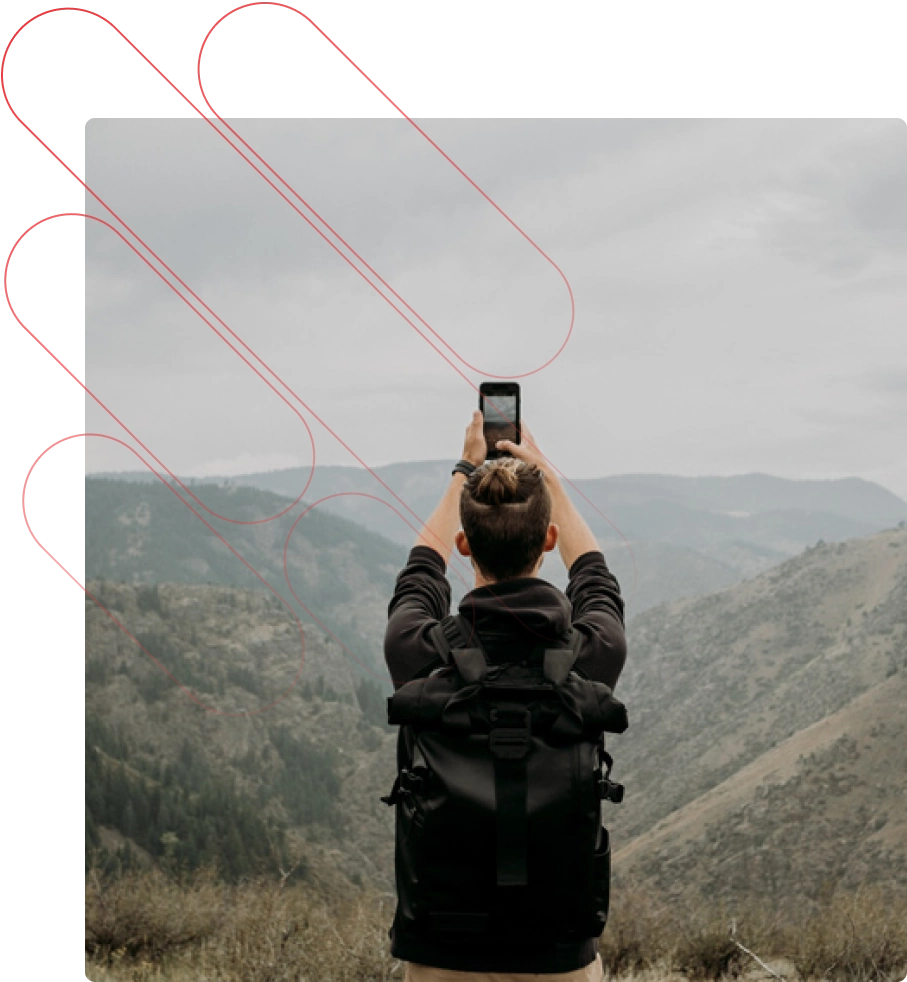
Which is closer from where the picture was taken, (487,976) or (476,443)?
(487,976)

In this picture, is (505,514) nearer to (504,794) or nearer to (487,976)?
(504,794)

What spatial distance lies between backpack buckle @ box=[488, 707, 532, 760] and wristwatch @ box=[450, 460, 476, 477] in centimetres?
63

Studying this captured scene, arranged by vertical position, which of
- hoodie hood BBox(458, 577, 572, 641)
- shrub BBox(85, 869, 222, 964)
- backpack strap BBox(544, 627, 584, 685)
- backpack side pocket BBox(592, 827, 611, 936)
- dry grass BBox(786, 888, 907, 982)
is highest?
hoodie hood BBox(458, 577, 572, 641)

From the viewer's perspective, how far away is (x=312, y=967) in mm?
5969

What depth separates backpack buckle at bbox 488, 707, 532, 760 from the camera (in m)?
Answer: 1.73

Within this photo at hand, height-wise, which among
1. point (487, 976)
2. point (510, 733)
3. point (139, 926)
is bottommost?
point (139, 926)

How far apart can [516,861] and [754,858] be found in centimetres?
2076

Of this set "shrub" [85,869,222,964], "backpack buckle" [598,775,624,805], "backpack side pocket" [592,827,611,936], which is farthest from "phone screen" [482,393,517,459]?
"shrub" [85,869,222,964]

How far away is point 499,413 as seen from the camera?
2.33 meters

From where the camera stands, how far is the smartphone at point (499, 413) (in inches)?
89.9

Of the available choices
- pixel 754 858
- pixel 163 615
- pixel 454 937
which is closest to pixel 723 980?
pixel 454 937

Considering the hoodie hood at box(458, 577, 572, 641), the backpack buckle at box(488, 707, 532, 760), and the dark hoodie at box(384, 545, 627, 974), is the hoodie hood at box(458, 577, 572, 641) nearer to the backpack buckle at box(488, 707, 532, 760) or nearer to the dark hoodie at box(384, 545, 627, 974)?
the dark hoodie at box(384, 545, 627, 974)

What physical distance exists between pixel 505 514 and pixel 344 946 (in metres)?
5.41

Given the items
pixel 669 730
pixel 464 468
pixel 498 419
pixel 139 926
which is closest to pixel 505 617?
pixel 464 468
